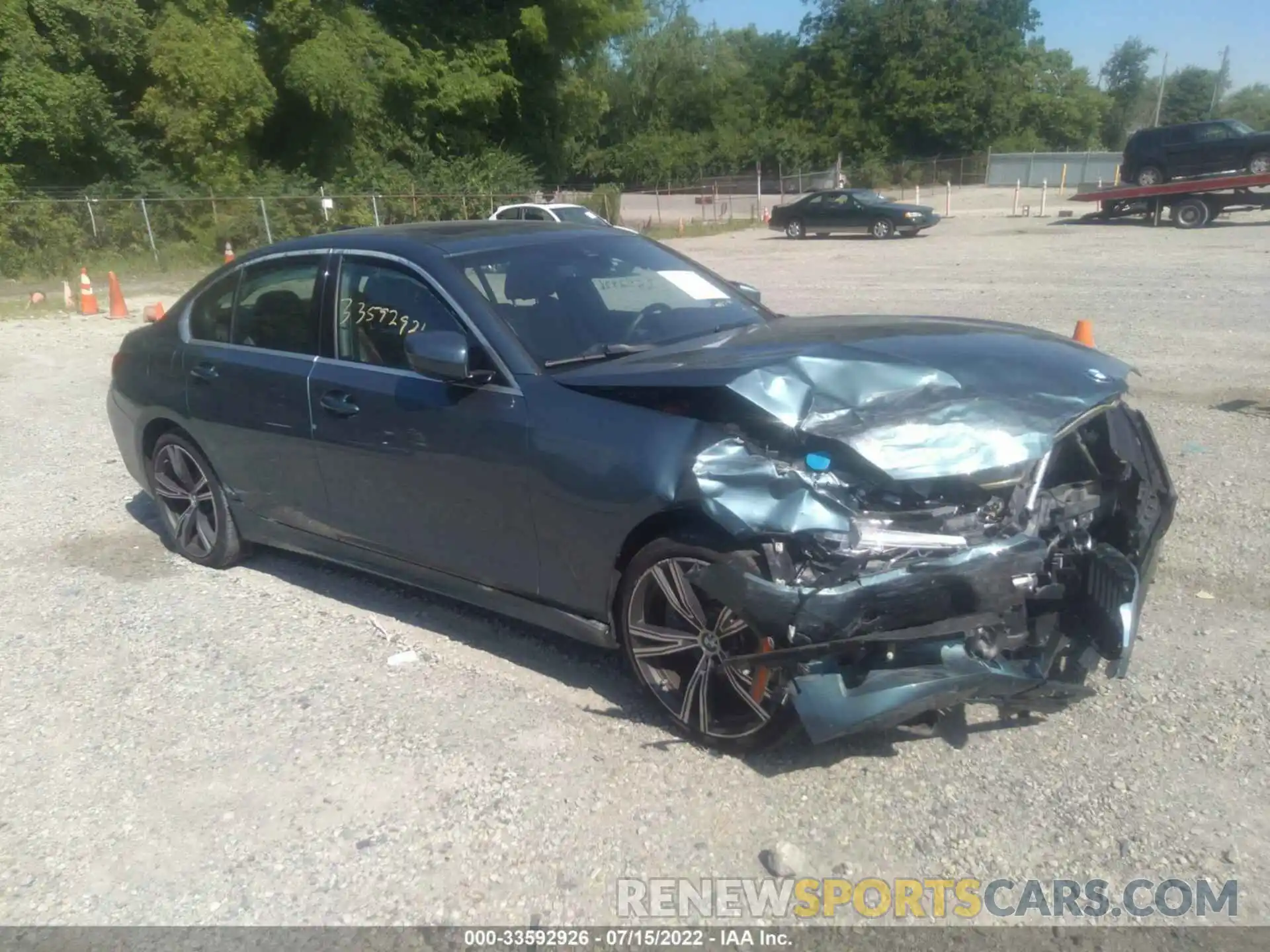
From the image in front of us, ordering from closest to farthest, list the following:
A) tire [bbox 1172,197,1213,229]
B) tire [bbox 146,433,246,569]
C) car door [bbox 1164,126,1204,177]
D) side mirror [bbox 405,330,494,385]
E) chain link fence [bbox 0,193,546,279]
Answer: side mirror [bbox 405,330,494,385]
tire [bbox 146,433,246,569]
chain link fence [bbox 0,193,546,279]
tire [bbox 1172,197,1213,229]
car door [bbox 1164,126,1204,177]

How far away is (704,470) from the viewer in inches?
135

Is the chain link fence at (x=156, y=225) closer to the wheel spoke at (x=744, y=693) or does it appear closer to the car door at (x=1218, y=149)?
the car door at (x=1218, y=149)

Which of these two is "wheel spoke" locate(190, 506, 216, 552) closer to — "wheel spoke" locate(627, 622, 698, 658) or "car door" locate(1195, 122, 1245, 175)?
"wheel spoke" locate(627, 622, 698, 658)

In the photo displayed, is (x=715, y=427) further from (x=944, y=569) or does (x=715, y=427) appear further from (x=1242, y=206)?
(x=1242, y=206)


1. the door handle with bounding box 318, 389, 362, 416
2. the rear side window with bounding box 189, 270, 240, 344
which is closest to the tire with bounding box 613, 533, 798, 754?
the door handle with bounding box 318, 389, 362, 416

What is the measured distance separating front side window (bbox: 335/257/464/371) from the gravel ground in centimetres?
123

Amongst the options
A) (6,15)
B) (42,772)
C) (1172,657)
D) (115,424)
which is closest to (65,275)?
(6,15)

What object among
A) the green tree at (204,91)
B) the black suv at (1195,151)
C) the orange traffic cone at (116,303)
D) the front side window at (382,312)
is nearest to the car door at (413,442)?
the front side window at (382,312)

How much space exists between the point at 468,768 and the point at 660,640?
780 millimetres

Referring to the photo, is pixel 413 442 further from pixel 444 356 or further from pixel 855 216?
pixel 855 216

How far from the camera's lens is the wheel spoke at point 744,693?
348 centimetres

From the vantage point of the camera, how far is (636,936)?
2900 millimetres

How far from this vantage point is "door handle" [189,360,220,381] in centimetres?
527

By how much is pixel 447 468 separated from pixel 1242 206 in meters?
27.9
